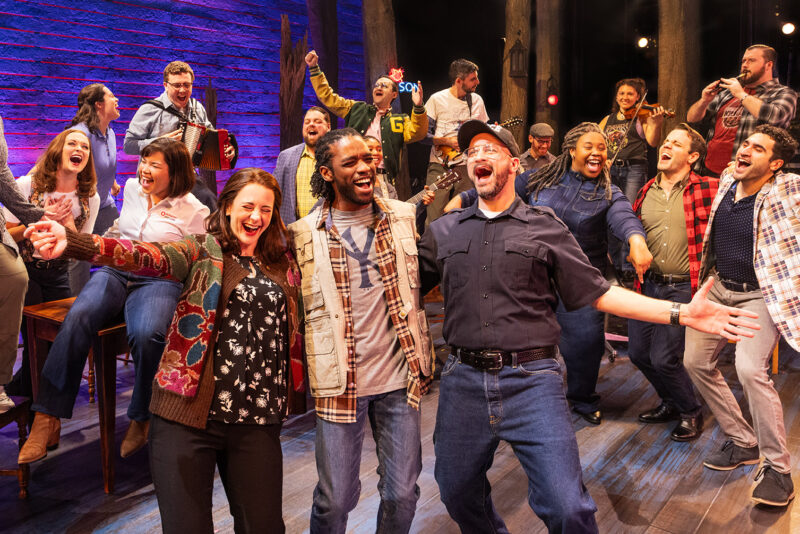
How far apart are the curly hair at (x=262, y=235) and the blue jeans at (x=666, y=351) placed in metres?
2.65

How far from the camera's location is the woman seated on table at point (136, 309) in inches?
129

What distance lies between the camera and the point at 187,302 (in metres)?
2.25

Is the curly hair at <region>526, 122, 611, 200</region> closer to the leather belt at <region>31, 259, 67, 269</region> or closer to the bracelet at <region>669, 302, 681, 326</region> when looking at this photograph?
the bracelet at <region>669, 302, 681, 326</region>

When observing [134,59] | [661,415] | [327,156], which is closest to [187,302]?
[327,156]

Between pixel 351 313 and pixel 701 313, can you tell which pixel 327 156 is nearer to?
pixel 351 313

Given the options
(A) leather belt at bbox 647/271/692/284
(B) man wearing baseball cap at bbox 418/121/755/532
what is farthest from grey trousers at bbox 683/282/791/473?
(B) man wearing baseball cap at bbox 418/121/755/532

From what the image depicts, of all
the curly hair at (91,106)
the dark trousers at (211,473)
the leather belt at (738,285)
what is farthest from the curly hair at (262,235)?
the curly hair at (91,106)

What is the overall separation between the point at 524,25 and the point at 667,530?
302 inches

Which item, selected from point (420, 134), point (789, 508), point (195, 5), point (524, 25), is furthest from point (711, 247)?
point (195, 5)

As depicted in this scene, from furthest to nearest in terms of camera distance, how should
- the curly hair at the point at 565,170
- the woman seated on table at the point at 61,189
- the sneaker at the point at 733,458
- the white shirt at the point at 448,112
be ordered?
the white shirt at the point at 448,112 < the curly hair at the point at 565,170 < the woman seated on table at the point at 61,189 < the sneaker at the point at 733,458

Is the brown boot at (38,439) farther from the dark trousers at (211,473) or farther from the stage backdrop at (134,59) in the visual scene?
the stage backdrop at (134,59)

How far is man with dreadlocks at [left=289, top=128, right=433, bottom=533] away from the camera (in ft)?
7.86

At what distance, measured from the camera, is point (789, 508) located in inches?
126

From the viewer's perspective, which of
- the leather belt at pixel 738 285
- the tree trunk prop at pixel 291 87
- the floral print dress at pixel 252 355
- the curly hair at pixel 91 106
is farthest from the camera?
the tree trunk prop at pixel 291 87
